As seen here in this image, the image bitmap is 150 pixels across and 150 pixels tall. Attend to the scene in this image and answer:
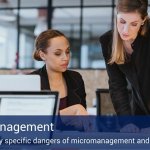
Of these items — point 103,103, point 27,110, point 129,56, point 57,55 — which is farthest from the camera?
point 103,103

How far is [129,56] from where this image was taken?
1850 mm

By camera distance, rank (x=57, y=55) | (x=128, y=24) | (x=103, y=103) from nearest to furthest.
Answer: (x=128, y=24) < (x=57, y=55) < (x=103, y=103)

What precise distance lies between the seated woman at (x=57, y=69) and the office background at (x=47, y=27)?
5.72 metres

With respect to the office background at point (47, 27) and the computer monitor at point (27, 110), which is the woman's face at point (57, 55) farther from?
the office background at point (47, 27)

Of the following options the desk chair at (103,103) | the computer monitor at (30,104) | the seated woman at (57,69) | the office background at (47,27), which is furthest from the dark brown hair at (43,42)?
the office background at (47,27)

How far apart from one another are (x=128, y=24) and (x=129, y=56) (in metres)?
0.21

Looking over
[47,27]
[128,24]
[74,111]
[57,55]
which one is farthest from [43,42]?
[47,27]

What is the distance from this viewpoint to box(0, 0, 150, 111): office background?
899 cm

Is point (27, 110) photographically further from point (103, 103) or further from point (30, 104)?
point (103, 103)

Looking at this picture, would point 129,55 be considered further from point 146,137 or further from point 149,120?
point 146,137

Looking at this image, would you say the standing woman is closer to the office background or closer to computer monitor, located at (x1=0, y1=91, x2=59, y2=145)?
computer monitor, located at (x1=0, y1=91, x2=59, y2=145)

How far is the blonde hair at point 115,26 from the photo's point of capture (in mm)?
1678

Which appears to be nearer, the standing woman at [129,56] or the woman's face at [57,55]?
the standing woman at [129,56]

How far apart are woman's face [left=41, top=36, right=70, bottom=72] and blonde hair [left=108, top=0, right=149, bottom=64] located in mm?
278
